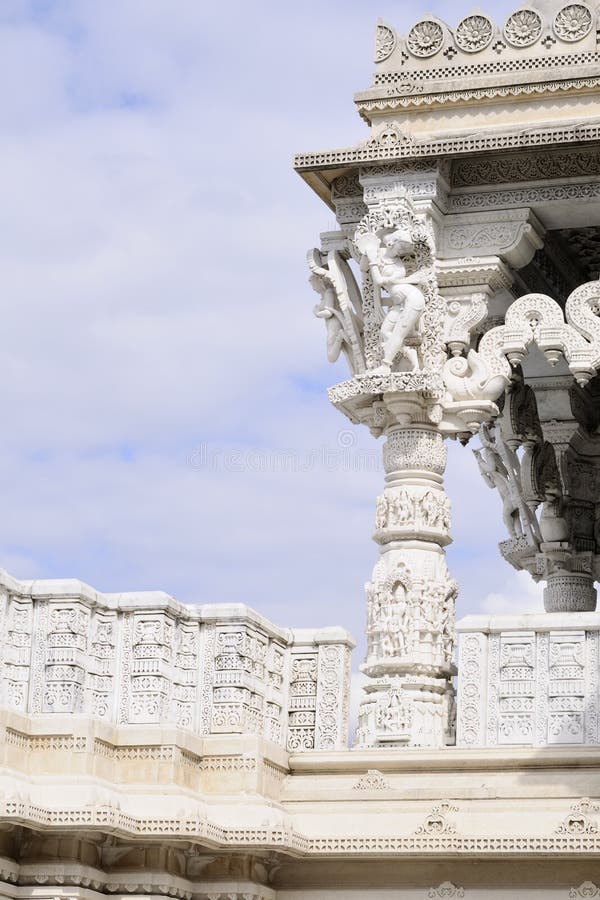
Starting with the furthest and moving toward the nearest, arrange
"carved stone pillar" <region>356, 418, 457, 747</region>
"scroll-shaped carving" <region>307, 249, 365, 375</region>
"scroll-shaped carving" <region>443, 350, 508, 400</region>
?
"scroll-shaped carving" <region>307, 249, 365, 375</region> → "scroll-shaped carving" <region>443, 350, 508, 400</region> → "carved stone pillar" <region>356, 418, 457, 747</region>

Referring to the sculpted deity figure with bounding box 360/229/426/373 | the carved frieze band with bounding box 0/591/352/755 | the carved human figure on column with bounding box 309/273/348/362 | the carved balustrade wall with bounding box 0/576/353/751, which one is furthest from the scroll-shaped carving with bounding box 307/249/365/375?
the carved frieze band with bounding box 0/591/352/755

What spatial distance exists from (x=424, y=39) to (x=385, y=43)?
0.39 meters

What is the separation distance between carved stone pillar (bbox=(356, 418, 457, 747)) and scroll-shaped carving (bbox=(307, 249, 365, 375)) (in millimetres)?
843

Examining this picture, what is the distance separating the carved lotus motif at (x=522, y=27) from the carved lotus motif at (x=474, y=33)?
19cm

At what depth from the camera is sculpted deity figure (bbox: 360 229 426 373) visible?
17.5 m

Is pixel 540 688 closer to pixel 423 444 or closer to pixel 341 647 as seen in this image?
pixel 341 647

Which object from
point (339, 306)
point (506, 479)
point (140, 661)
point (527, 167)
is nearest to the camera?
point (140, 661)

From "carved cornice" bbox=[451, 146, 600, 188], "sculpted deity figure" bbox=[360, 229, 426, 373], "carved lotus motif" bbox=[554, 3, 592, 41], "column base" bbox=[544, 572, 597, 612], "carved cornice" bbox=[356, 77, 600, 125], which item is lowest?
"column base" bbox=[544, 572, 597, 612]

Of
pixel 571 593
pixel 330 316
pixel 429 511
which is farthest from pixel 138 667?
pixel 571 593

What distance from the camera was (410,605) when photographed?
A: 1708 cm

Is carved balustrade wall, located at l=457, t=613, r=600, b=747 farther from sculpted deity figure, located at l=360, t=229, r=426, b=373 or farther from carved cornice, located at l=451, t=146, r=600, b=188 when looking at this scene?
carved cornice, located at l=451, t=146, r=600, b=188

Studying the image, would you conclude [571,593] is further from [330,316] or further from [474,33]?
[474,33]

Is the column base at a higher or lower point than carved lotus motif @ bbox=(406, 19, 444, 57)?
lower

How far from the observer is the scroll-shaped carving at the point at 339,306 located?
1821 cm
